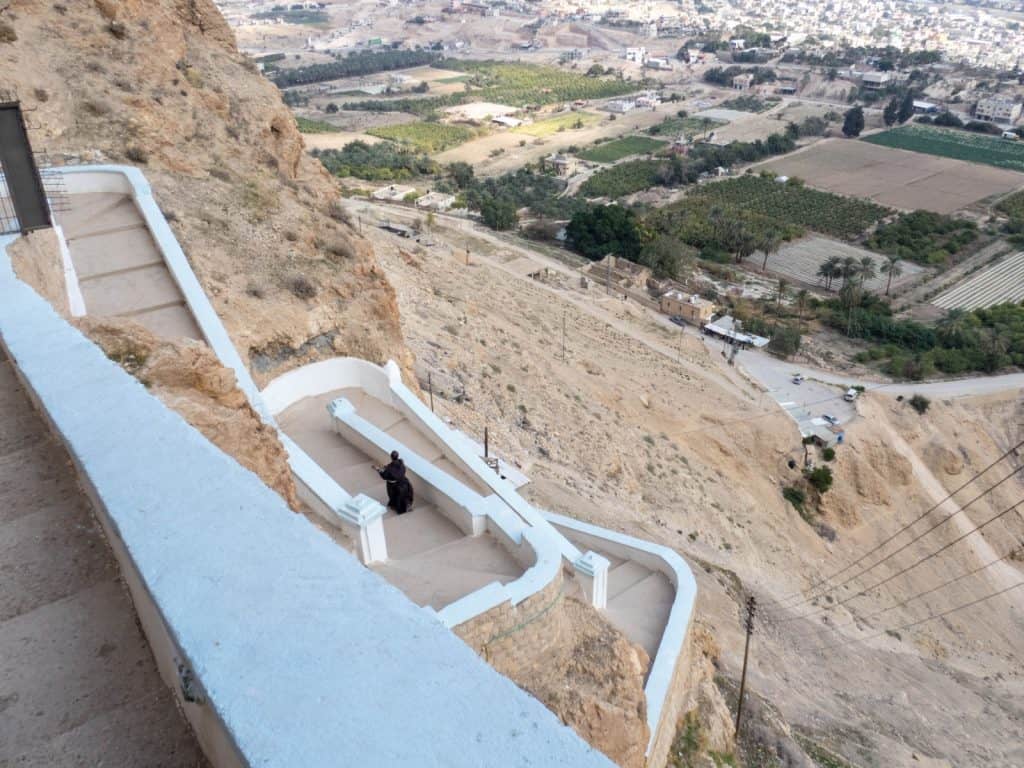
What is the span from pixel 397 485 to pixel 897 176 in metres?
72.7

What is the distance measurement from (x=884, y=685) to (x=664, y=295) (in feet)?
81.6

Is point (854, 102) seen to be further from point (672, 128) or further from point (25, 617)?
point (25, 617)

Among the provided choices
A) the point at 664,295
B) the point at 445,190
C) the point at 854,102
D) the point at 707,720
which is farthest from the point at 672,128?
the point at 707,720

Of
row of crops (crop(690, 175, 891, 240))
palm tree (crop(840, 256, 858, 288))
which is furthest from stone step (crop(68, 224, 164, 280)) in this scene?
row of crops (crop(690, 175, 891, 240))

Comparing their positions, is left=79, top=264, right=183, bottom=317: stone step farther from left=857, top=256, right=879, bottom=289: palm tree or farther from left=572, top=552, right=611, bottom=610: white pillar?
left=857, top=256, right=879, bottom=289: palm tree

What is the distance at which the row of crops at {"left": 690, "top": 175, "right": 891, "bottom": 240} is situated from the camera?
55.2 metres

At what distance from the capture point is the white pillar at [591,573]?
9133mm

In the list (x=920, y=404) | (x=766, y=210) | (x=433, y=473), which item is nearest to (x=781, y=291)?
(x=920, y=404)

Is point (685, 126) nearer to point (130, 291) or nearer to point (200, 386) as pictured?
point (130, 291)

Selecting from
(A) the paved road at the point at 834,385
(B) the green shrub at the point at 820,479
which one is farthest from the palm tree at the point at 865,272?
(B) the green shrub at the point at 820,479

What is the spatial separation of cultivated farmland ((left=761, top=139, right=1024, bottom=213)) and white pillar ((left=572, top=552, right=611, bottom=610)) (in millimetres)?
61351

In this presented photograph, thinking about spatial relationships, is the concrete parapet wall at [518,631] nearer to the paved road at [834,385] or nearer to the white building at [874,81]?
the paved road at [834,385]

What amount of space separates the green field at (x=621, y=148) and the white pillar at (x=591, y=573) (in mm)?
66432

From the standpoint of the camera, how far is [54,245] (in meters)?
8.70
